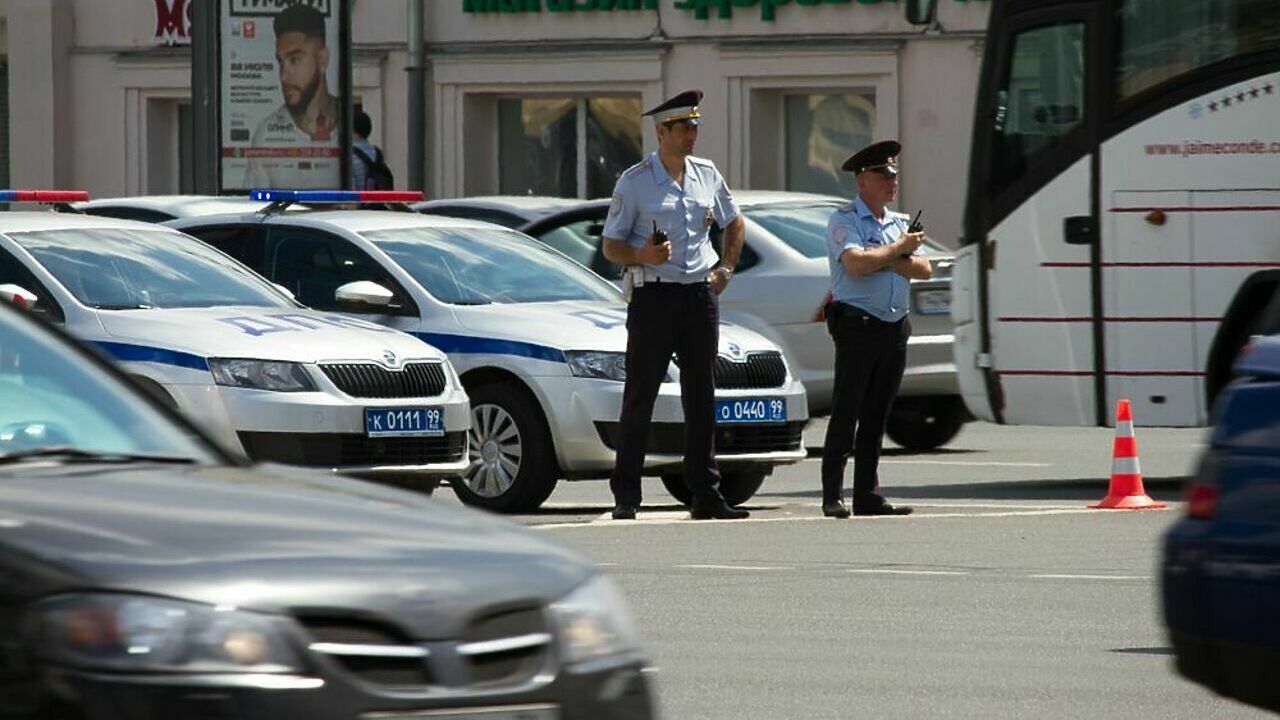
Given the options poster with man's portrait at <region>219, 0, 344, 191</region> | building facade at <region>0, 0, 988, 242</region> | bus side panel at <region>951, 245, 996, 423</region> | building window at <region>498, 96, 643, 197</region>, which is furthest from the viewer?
building window at <region>498, 96, 643, 197</region>

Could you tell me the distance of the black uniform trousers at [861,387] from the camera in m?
13.6

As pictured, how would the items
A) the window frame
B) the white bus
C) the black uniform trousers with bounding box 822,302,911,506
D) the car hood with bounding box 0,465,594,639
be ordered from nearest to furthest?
the car hood with bounding box 0,465,594,639
the black uniform trousers with bounding box 822,302,911,506
the window frame
the white bus

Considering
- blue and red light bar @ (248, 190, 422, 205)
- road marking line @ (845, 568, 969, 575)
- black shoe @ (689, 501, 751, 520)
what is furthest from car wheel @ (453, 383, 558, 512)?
road marking line @ (845, 568, 969, 575)

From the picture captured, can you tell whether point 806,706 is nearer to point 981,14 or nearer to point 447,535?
point 447,535

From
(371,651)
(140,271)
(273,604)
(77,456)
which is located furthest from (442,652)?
(140,271)

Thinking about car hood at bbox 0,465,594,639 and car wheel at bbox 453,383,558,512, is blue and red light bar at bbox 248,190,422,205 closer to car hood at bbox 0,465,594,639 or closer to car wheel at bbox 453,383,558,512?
car wheel at bbox 453,383,558,512

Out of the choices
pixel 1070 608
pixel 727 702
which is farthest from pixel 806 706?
pixel 1070 608

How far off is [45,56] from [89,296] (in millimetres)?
22037

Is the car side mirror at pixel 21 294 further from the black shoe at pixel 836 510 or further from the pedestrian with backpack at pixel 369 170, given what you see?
the pedestrian with backpack at pixel 369 170

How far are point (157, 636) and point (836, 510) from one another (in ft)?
30.1

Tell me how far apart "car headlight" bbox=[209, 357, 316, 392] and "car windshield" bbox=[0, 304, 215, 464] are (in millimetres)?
6521

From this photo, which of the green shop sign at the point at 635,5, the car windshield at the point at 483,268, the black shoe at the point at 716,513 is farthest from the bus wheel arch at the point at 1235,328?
the green shop sign at the point at 635,5

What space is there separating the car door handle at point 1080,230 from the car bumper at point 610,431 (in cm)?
227

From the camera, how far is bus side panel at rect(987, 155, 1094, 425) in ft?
51.4
